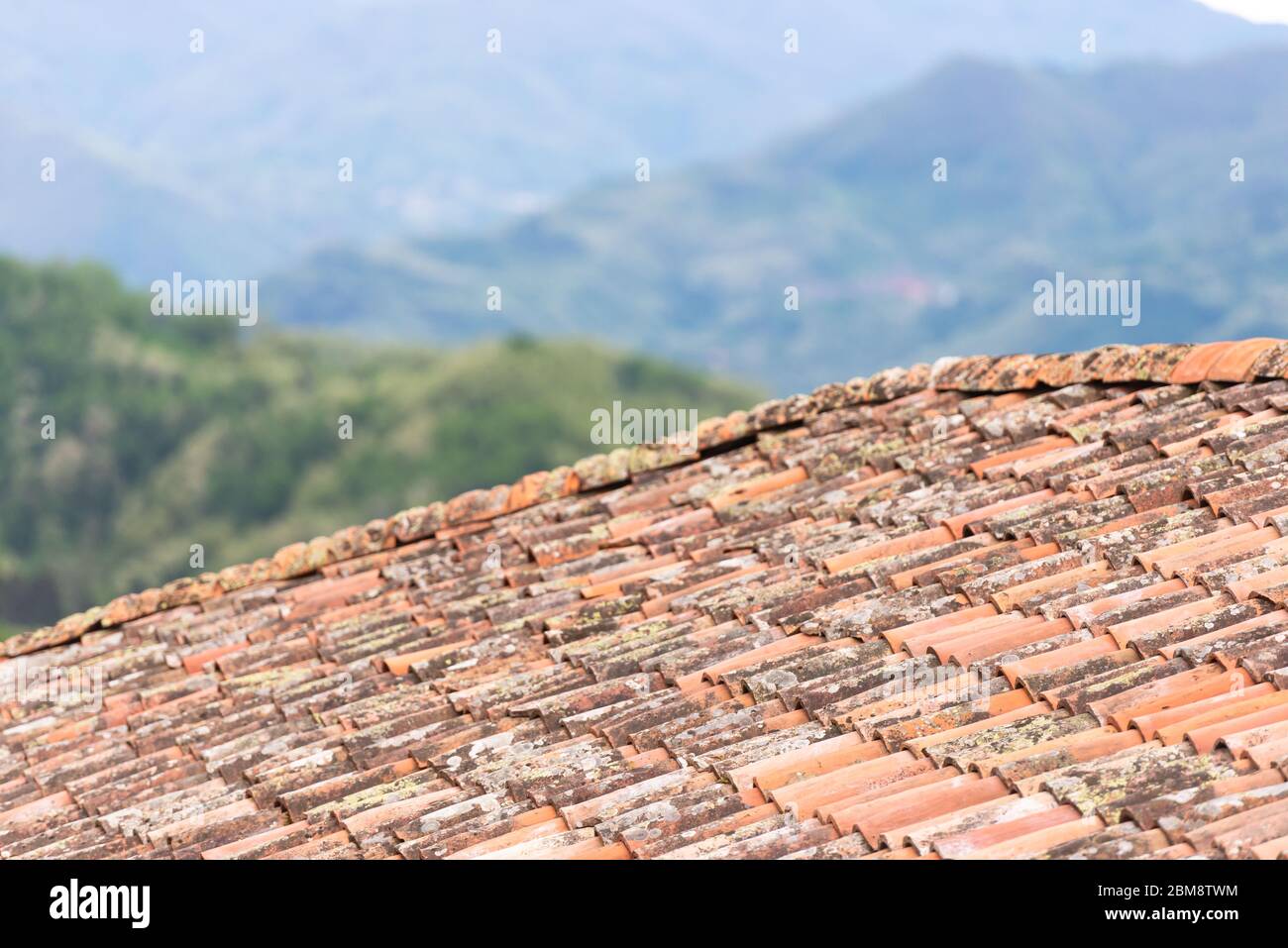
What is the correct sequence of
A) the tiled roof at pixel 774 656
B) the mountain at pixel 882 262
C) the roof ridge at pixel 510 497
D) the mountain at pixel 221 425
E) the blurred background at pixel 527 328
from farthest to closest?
the mountain at pixel 882 262 → the blurred background at pixel 527 328 → the mountain at pixel 221 425 → the roof ridge at pixel 510 497 → the tiled roof at pixel 774 656

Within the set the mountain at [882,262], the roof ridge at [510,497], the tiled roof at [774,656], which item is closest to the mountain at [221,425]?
the roof ridge at [510,497]

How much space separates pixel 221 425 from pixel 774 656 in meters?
78.5

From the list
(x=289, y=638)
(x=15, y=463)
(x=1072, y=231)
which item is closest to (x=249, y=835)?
(x=289, y=638)

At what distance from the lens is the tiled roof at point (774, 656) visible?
4586mm

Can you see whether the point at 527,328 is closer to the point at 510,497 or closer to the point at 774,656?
the point at 510,497

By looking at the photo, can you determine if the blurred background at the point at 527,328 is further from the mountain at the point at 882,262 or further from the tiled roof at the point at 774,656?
the tiled roof at the point at 774,656

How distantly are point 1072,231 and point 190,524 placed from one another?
127756mm

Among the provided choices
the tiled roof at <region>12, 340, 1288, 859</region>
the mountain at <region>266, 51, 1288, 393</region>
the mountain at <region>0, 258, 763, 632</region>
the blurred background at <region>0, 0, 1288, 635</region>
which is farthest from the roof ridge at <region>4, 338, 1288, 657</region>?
the mountain at <region>266, 51, 1288, 393</region>

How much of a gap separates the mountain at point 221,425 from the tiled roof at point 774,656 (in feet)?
199

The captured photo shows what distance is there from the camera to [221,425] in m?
81.3

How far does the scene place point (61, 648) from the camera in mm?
8344

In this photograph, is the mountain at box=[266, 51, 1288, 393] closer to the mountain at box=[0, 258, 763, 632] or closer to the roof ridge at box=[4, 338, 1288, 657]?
the mountain at box=[0, 258, 763, 632]

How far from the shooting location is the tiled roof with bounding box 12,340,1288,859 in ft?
15.0
